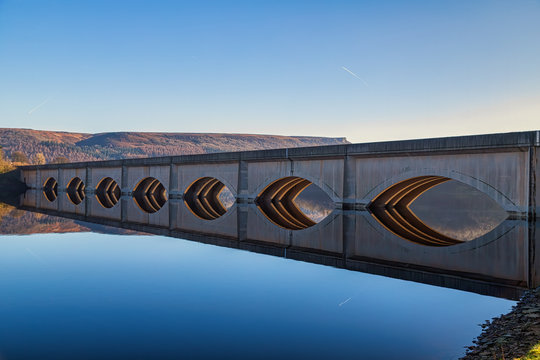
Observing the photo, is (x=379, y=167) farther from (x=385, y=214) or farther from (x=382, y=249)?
(x=382, y=249)

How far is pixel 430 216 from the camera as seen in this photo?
3006cm

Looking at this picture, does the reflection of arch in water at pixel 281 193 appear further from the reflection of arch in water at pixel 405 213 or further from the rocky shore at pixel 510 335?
the rocky shore at pixel 510 335

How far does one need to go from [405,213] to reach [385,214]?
386cm

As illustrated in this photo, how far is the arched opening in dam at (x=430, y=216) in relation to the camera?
18.0m

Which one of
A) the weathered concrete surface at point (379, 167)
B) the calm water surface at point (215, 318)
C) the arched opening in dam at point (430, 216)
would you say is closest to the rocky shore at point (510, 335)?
the calm water surface at point (215, 318)

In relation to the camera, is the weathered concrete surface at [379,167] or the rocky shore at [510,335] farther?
the weathered concrete surface at [379,167]

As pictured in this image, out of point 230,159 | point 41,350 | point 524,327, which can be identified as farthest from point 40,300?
point 230,159

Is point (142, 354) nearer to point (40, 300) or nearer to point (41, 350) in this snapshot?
point (41, 350)

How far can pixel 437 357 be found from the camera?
555cm

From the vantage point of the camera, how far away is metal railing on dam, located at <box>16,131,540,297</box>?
11.5 meters

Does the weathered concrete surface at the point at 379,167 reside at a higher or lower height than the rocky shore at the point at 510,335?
higher

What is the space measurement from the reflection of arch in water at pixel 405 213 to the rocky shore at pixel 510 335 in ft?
28.2

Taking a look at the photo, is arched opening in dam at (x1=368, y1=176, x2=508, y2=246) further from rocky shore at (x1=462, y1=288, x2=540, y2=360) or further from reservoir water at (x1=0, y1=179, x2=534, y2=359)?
rocky shore at (x1=462, y1=288, x2=540, y2=360)

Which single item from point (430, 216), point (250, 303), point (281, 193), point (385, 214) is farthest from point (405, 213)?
point (250, 303)
